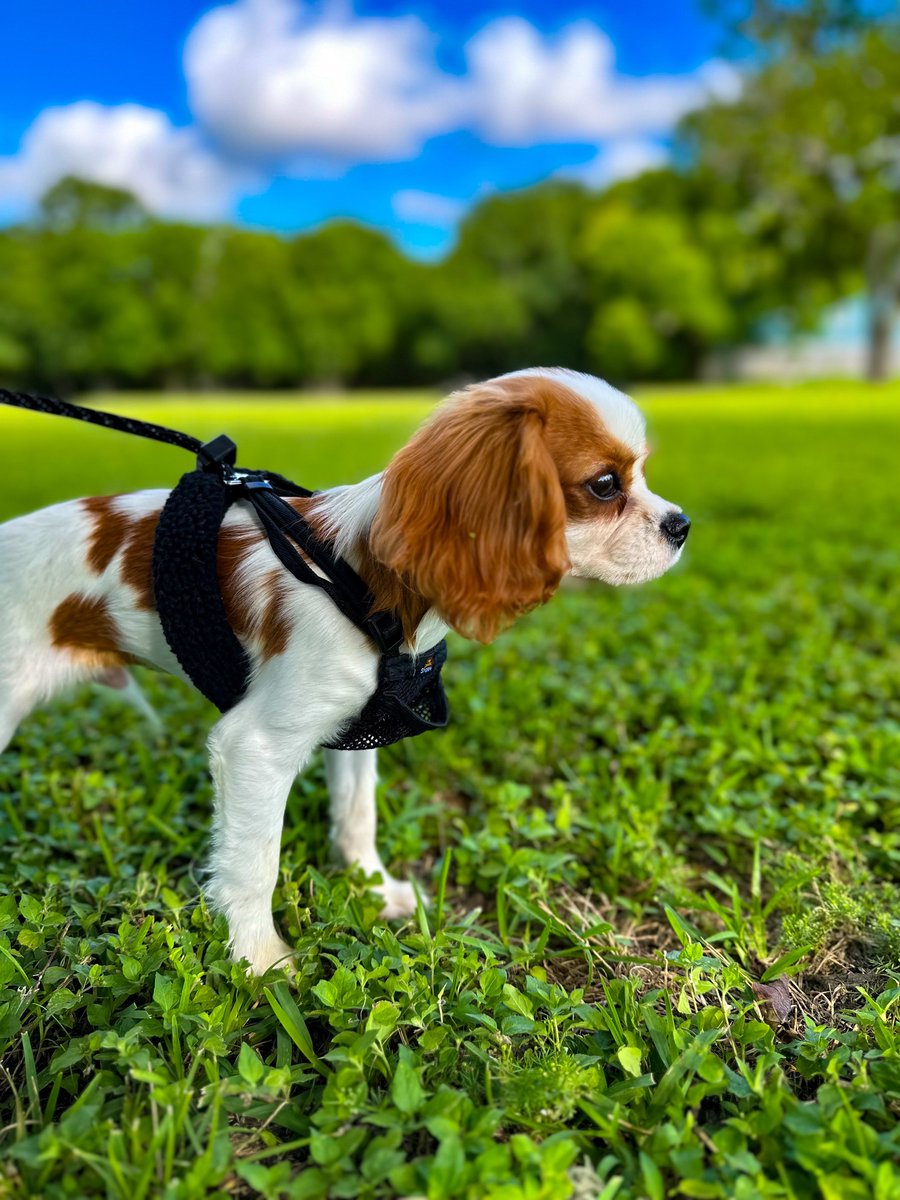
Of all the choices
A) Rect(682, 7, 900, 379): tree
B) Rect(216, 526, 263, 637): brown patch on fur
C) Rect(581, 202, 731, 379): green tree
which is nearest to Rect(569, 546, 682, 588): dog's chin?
Rect(216, 526, 263, 637): brown patch on fur

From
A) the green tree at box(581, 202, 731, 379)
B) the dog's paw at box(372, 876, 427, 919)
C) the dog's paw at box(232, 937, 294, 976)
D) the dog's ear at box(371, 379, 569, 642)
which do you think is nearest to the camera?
the dog's ear at box(371, 379, 569, 642)

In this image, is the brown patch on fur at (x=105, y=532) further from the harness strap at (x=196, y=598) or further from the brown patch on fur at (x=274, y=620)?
the brown patch on fur at (x=274, y=620)

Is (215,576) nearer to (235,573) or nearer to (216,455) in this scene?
(235,573)

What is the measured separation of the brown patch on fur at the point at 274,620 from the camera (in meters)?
2.27

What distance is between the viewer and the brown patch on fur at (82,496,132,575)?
95.8 inches

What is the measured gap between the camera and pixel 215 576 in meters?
2.33

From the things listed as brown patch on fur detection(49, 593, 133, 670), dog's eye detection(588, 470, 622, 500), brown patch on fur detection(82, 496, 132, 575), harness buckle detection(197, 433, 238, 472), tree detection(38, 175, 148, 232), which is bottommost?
→ brown patch on fur detection(49, 593, 133, 670)

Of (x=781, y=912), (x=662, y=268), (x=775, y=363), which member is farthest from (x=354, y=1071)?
(x=775, y=363)

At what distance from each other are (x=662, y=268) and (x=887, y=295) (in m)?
9.78

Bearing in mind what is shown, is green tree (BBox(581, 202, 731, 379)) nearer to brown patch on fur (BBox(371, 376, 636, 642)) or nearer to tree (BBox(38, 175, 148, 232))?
tree (BBox(38, 175, 148, 232))

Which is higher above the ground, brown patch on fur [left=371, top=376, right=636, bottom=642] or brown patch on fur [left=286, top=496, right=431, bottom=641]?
brown patch on fur [left=371, top=376, right=636, bottom=642]

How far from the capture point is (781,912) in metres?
2.64

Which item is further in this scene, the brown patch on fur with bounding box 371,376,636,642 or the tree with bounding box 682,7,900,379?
the tree with bounding box 682,7,900,379

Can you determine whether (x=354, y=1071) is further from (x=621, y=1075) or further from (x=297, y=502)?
(x=297, y=502)
